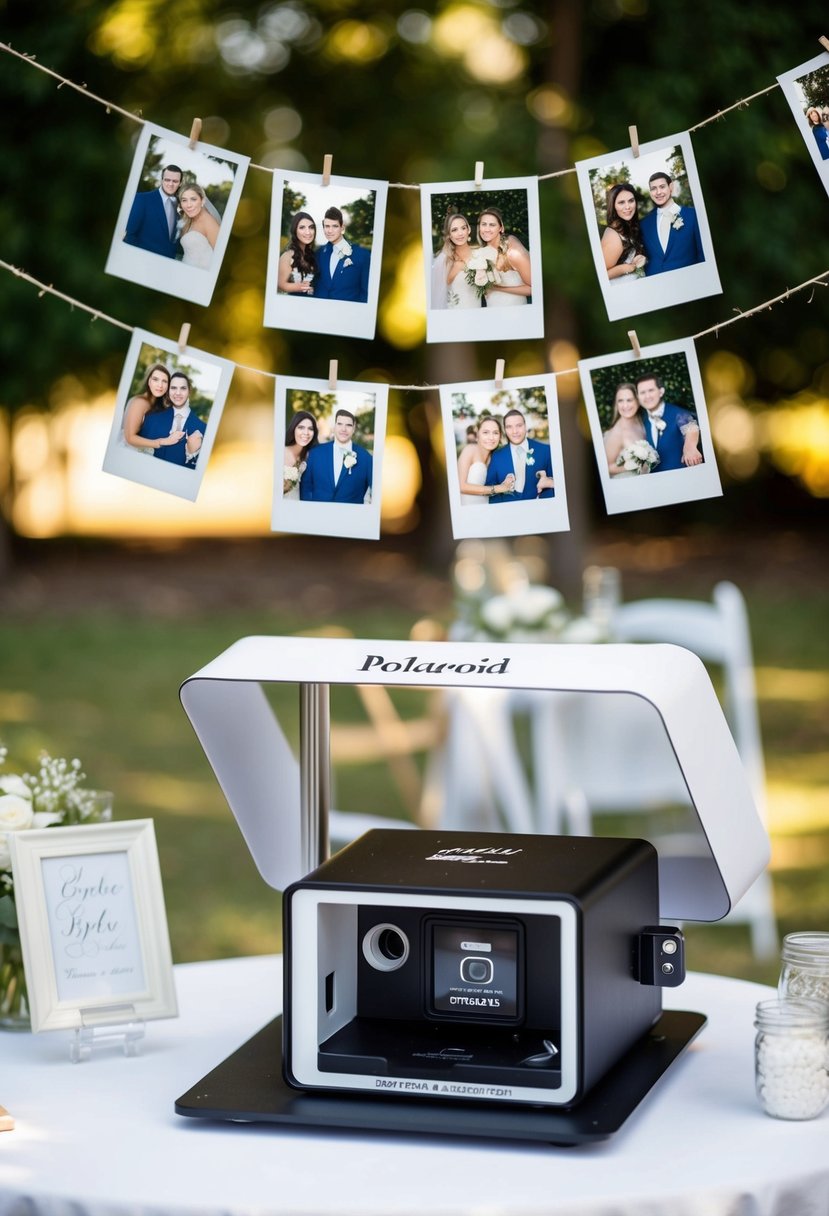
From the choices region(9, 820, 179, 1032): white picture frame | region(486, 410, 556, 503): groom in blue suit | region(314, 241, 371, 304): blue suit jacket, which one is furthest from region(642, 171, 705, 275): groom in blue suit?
region(9, 820, 179, 1032): white picture frame

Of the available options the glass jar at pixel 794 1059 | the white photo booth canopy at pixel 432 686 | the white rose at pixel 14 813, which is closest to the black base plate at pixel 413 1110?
the glass jar at pixel 794 1059

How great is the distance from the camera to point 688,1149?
1442 mm

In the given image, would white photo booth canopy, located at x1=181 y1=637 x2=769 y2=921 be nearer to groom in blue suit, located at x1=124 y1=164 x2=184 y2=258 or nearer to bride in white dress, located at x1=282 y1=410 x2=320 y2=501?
bride in white dress, located at x1=282 y1=410 x2=320 y2=501

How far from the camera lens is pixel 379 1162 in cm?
141

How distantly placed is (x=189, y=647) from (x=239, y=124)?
12.8 ft

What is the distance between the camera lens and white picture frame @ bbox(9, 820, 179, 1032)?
1701 mm

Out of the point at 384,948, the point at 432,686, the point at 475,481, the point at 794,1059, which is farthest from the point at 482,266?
the point at 794,1059

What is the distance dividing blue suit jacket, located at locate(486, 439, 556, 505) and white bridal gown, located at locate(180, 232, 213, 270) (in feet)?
1.40

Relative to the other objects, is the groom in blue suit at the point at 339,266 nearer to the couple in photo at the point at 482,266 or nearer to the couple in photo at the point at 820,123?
the couple in photo at the point at 482,266

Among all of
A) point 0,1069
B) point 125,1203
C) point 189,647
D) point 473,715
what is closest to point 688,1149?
point 125,1203

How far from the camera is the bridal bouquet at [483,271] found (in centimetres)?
189

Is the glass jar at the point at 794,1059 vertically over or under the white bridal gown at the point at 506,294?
under

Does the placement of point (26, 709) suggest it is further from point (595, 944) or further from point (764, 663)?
point (595, 944)

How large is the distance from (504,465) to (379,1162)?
83 centimetres
